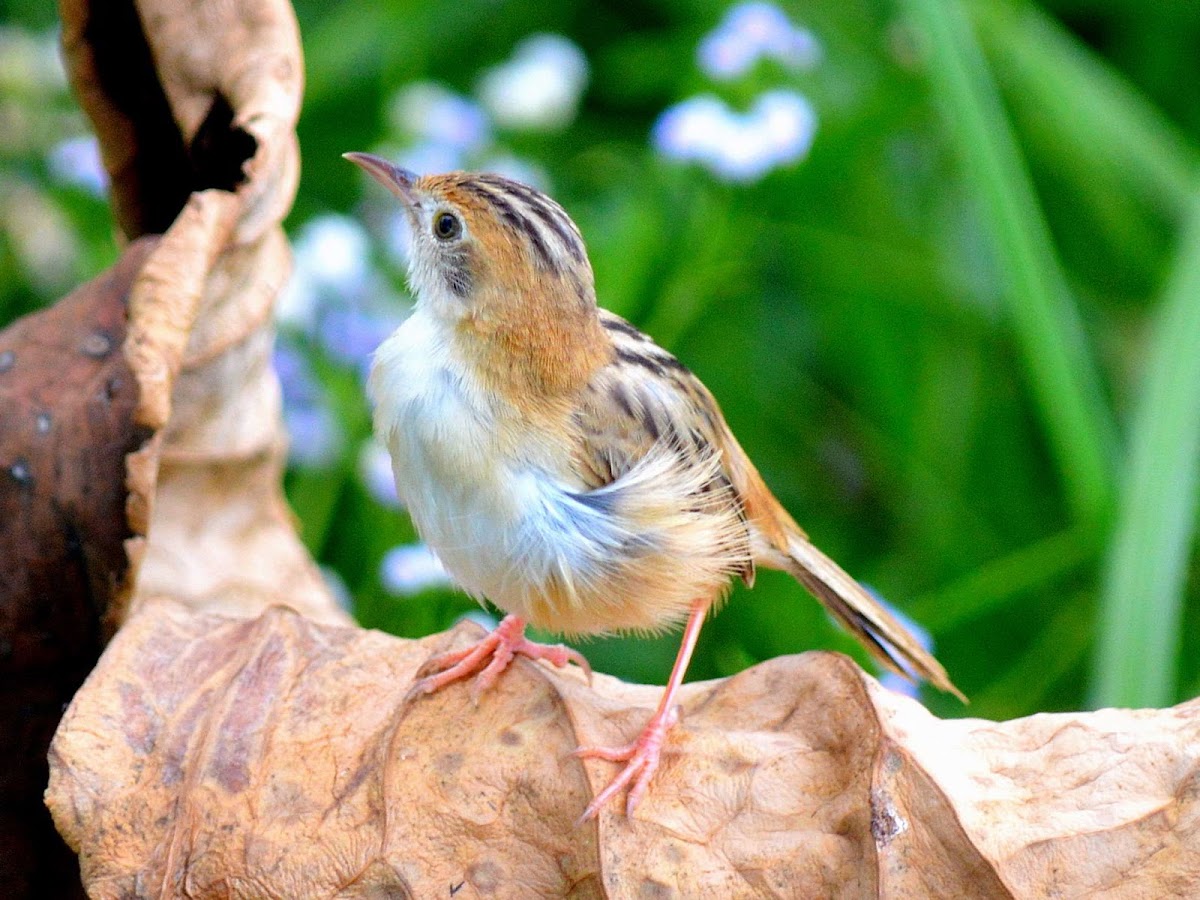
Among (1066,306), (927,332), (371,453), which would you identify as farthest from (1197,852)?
(927,332)

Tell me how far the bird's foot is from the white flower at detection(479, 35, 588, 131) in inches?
108

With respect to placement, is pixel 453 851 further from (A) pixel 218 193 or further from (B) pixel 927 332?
(B) pixel 927 332

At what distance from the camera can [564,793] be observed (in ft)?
7.59

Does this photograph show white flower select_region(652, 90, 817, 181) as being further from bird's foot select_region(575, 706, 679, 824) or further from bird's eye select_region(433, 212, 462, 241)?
bird's foot select_region(575, 706, 679, 824)

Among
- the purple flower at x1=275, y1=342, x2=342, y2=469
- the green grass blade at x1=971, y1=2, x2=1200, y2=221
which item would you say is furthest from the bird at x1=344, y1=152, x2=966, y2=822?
the green grass blade at x1=971, y1=2, x2=1200, y2=221

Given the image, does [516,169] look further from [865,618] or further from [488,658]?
[488,658]

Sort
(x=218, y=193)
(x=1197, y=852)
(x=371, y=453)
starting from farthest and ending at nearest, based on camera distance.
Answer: (x=371, y=453)
(x=218, y=193)
(x=1197, y=852)

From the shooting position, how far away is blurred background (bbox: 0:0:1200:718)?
3.99m

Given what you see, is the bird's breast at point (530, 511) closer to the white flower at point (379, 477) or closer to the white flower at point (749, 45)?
the white flower at point (379, 477)

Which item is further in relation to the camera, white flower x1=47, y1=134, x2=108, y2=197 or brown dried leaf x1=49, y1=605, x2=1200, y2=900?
white flower x1=47, y1=134, x2=108, y2=197

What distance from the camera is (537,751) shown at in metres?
2.38

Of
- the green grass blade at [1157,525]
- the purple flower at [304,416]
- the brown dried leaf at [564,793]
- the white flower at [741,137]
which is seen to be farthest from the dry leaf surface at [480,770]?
the white flower at [741,137]

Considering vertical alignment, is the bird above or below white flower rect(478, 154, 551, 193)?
above

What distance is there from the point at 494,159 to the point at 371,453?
4.19 ft
